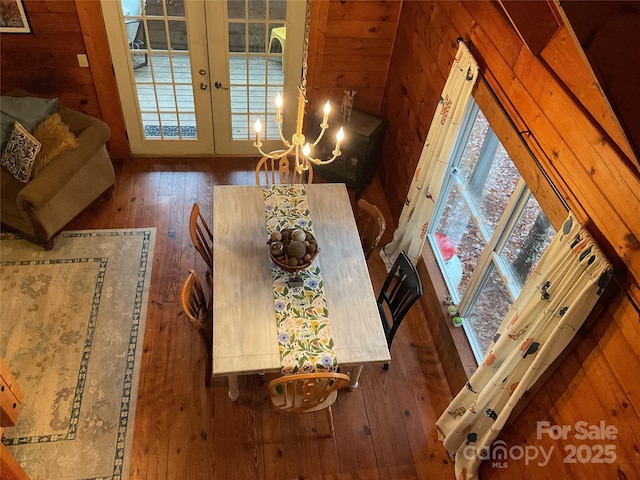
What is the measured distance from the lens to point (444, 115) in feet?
10.7

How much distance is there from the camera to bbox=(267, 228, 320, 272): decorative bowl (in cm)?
302

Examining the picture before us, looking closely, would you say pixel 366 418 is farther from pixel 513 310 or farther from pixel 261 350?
pixel 513 310

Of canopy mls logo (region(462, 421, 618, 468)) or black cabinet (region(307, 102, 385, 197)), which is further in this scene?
black cabinet (region(307, 102, 385, 197))

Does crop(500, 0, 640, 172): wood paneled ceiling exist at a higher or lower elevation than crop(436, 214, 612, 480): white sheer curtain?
higher

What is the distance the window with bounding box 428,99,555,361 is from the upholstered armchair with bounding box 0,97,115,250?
2725 millimetres

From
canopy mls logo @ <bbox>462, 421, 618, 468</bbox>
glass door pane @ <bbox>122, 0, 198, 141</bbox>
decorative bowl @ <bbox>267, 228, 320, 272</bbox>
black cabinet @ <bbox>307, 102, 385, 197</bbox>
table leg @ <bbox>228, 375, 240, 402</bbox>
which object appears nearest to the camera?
canopy mls logo @ <bbox>462, 421, 618, 468</bbox>

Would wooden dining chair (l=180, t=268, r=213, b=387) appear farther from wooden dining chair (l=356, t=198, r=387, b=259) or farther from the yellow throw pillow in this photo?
the yellow throw pillow

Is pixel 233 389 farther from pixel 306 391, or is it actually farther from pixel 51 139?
pixel 51 139

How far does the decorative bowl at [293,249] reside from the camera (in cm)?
302

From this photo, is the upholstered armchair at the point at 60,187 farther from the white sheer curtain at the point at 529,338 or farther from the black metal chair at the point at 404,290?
the white sheer curtain at the point at 529,338

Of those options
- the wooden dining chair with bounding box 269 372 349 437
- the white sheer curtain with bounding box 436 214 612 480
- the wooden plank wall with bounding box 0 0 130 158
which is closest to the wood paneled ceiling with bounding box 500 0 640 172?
the white sheer curtain with bounding box 436 214 612 480

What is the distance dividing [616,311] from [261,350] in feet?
5.54

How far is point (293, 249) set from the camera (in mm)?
3010

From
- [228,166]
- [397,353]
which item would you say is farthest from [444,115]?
[228,166]
